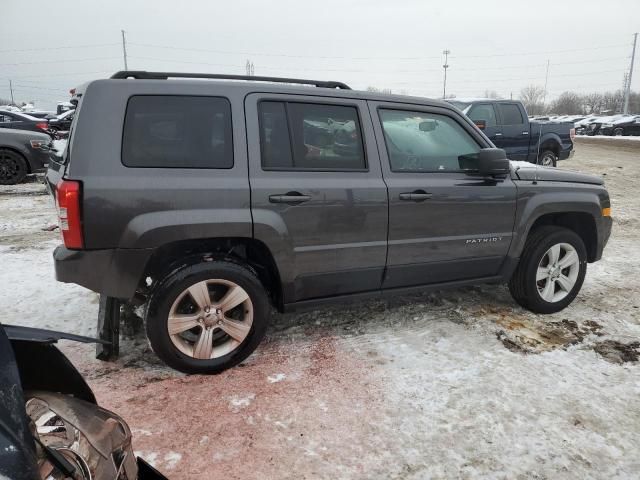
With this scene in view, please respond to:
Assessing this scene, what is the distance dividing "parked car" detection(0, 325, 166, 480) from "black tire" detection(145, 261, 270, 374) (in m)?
1.20

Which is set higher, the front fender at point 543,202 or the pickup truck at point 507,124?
the pickup truck at point 507,124

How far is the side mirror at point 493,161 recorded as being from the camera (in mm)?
3648

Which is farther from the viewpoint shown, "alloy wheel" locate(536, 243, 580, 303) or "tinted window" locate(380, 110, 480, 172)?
"alloy wheel" locate(536, 243, 580, 303)

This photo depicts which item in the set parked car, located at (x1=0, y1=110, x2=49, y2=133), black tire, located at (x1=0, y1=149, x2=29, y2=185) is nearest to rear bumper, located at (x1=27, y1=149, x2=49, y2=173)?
black tire, located at (x1=0, y1=149, x2=29, y2=185)

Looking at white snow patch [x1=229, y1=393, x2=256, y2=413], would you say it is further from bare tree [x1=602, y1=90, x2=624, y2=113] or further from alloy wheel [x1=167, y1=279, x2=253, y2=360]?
bare tree [x1=602, y1=90, x2=624, y2=113]

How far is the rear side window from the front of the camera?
9.53 feet

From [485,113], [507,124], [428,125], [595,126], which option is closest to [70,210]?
[428,125]

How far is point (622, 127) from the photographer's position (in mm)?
35469

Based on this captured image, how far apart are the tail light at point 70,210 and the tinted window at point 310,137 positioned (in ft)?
3.68

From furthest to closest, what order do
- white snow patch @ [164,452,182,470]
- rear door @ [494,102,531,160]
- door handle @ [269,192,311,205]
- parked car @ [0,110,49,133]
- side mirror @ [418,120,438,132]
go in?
parked car @ [0,110,49,133] → rear door @ [494,102,531,160] → side mirror @ [418,120,438,132] → door handle @ [269,192,311,205] → white snow patch @ [164,452,182,470]

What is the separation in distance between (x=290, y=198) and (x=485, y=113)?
9055mm

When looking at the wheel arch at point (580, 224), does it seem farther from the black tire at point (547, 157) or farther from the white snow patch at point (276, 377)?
the black tire at point (547, 157)

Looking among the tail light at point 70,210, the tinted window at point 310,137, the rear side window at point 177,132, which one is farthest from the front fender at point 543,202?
the tail light at point 70,210

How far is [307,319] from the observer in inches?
163
